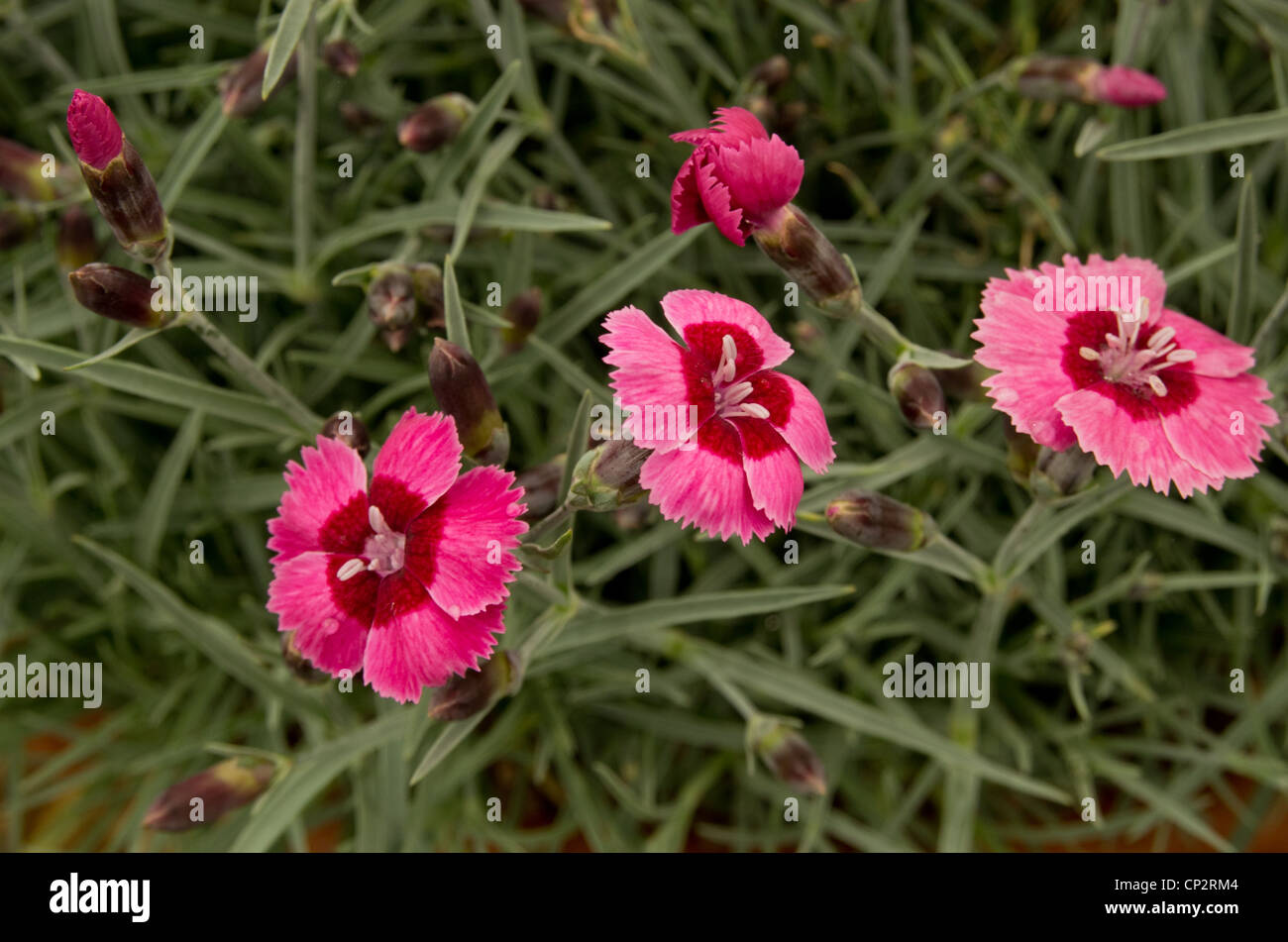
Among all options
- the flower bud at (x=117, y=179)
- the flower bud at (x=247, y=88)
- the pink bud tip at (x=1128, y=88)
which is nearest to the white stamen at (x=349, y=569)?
the flower bud at (x=117, y=179)

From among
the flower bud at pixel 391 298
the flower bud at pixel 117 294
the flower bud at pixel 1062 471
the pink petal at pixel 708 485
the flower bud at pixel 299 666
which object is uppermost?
the flower bud at pixel 391 298

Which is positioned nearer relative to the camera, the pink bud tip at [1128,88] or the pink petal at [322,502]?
the pink petal at [322,502]

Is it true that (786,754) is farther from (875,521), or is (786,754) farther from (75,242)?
(75,242)

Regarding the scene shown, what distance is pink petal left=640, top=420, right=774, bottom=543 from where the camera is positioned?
34.5 inches

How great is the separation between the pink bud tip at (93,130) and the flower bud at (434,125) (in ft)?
1.44

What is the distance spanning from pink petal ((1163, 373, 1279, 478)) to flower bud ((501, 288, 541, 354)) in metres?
0.78

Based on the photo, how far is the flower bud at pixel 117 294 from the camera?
38.8 inches

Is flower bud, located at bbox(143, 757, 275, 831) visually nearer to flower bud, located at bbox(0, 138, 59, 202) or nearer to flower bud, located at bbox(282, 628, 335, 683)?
flower bud, located at bbox(282, 628, 335, 683)

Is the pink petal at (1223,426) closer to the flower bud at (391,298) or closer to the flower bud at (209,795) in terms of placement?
the flower bud at (391,298)

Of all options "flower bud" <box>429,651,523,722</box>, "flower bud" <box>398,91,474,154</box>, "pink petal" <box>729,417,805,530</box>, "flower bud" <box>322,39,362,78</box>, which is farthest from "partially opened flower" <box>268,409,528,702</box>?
"flower bud" <box>322,39,362,78</box>

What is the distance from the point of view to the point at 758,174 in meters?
0.94

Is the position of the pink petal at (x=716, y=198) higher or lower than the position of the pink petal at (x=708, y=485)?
higher

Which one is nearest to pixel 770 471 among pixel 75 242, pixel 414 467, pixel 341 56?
pixel 414 467

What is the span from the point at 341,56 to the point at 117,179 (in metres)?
0.51
